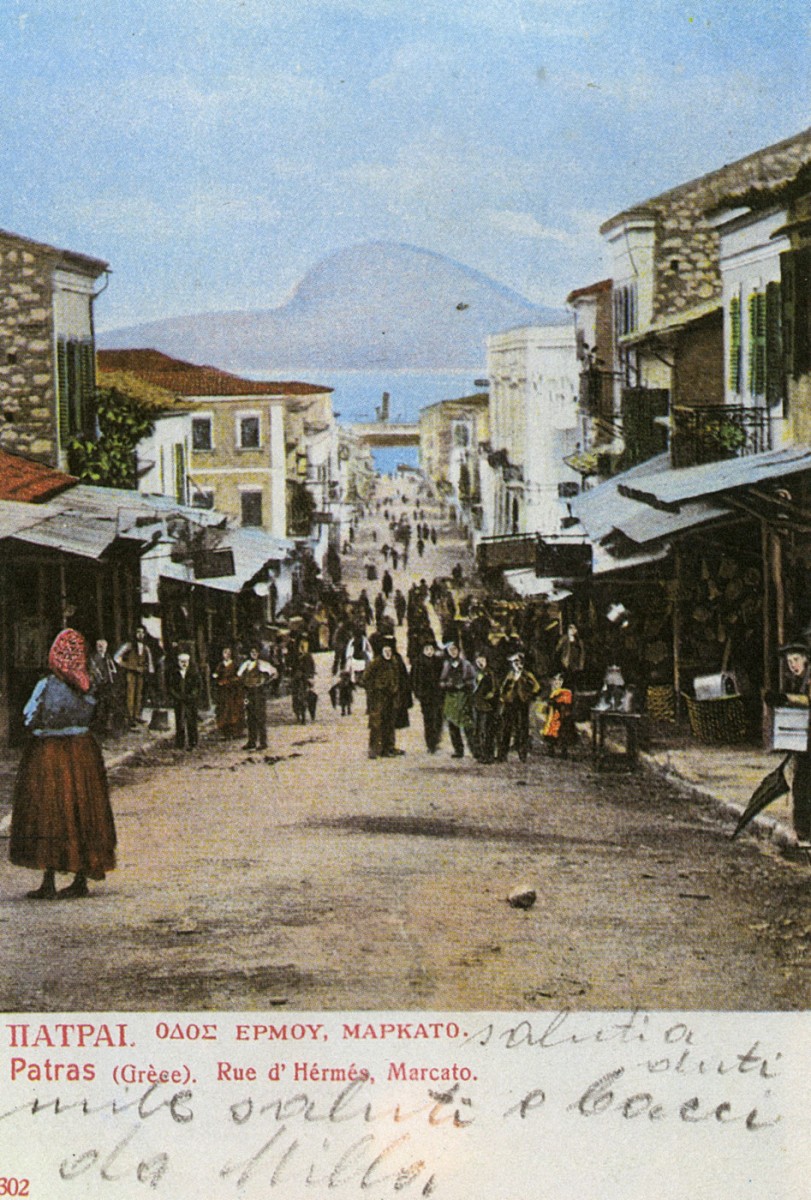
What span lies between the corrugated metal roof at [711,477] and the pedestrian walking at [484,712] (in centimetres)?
125

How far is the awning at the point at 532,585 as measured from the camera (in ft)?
28.3

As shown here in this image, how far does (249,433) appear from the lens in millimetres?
9391

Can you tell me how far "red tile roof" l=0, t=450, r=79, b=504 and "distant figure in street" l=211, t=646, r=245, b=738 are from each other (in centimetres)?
134

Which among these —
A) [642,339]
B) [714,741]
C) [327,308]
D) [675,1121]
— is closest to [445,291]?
[327,308]

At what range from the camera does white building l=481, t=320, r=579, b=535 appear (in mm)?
8594

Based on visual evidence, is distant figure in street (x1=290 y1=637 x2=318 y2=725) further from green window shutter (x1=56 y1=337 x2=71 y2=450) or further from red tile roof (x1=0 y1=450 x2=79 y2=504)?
green window shutter (x1=56 y1=337 x2=71 y2=450)

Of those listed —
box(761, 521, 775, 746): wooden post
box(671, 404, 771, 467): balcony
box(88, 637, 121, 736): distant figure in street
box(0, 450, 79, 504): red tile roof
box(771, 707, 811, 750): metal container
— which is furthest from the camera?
box(671, 404, 771, 467): balcony

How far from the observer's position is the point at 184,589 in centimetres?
884

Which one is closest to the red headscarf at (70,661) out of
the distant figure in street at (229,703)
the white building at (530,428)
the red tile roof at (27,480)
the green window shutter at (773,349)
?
the distant figure in street at (229,703)

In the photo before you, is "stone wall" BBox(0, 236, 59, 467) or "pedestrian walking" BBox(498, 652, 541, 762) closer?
"stone wall" BBox(0, 236, 59, 467)

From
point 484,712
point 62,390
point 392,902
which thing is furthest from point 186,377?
point 392,902

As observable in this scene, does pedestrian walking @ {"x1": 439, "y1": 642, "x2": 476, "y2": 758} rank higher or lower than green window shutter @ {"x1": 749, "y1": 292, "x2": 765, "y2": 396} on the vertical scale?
lower

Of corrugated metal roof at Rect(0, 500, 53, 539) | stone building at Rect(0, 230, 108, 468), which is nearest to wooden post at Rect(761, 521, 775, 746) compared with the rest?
stone building at Rect(0, 230, 108, 468)

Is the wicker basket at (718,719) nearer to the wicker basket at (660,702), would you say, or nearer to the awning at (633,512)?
the wicker basket at (660,702)
